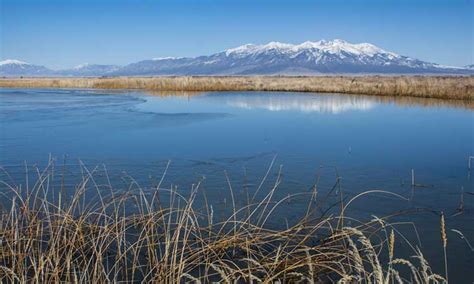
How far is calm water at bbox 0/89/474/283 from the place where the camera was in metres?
6.42

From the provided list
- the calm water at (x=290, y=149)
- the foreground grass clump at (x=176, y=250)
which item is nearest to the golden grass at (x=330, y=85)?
the calm water at (x=290, y=149)

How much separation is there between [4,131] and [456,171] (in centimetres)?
1063

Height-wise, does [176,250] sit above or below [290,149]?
above

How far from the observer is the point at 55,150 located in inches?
392

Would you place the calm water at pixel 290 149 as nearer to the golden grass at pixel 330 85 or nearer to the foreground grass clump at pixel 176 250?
the foreground grass clump at pixel 176 250

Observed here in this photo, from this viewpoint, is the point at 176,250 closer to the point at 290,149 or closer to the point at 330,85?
the point at 290,149

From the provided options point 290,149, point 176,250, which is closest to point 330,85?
point 290,149

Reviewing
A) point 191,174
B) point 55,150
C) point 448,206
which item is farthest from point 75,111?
point 448,206

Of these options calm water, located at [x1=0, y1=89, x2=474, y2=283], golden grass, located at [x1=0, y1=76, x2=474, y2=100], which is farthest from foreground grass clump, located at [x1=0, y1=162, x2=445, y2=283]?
golden grass, located at [x1=0, y1=76, x2=474, y2=100]

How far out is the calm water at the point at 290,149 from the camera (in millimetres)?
6422

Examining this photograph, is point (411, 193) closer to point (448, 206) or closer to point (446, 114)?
point (448, 206)

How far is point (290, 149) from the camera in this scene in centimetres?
1018

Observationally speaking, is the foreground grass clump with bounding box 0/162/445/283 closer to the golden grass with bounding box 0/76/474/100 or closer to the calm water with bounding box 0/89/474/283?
the calm water with bounding box 0/89/474/283

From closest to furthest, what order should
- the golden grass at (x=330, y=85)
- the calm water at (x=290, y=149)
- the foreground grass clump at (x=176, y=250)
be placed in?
the foreground grass clump at (x=176, y=250) → the calm water at (x=290, y=149) → the golden grass at (x=330, y=85)
